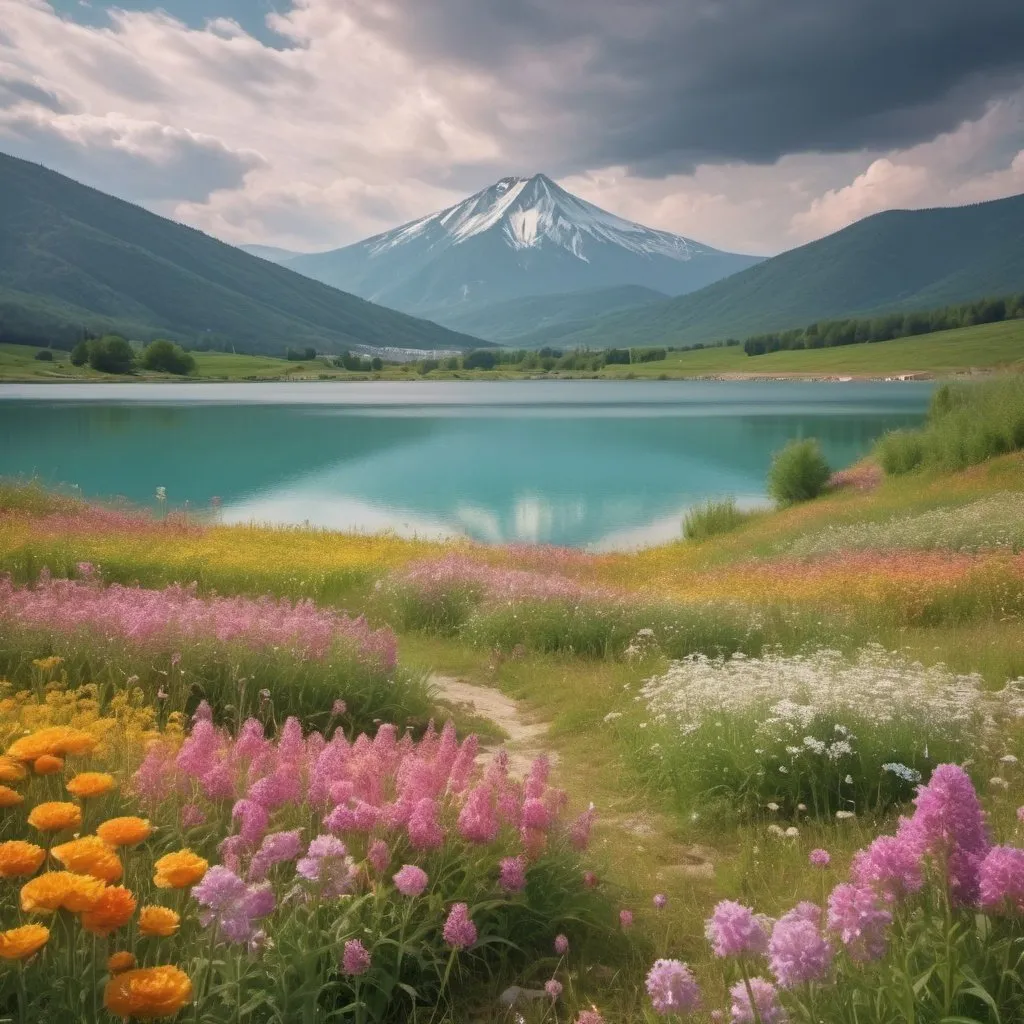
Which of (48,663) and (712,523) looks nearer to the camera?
(48,663)

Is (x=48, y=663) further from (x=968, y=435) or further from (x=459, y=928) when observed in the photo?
(x=968, y=435)

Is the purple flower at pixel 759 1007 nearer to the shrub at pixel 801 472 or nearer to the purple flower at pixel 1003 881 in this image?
the purple flower at pixel 1003 881

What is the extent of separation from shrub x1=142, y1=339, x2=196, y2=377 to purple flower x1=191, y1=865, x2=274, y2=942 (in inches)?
7646

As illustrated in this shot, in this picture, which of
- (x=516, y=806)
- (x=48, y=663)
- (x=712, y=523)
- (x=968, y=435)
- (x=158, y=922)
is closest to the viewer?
(x=158, y=922)

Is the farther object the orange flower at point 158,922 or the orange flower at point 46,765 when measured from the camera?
the orange flower at point 46,765

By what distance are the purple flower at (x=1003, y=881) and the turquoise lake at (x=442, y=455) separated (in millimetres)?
32558

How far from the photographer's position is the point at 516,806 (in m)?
5.45

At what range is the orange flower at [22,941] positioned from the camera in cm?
268

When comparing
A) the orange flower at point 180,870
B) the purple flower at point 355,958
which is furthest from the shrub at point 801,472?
the orange flower at point 180,870

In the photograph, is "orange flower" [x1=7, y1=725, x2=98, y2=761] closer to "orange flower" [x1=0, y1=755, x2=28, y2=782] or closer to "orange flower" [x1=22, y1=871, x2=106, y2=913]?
"orange flower" [x1=0, y1=755, x2=28, y2=782]

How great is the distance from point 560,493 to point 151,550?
3310 cm

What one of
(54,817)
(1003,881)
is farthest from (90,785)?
(1003,881)

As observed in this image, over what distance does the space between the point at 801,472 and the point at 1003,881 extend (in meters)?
37.6

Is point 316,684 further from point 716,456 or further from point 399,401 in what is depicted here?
point 399,401
